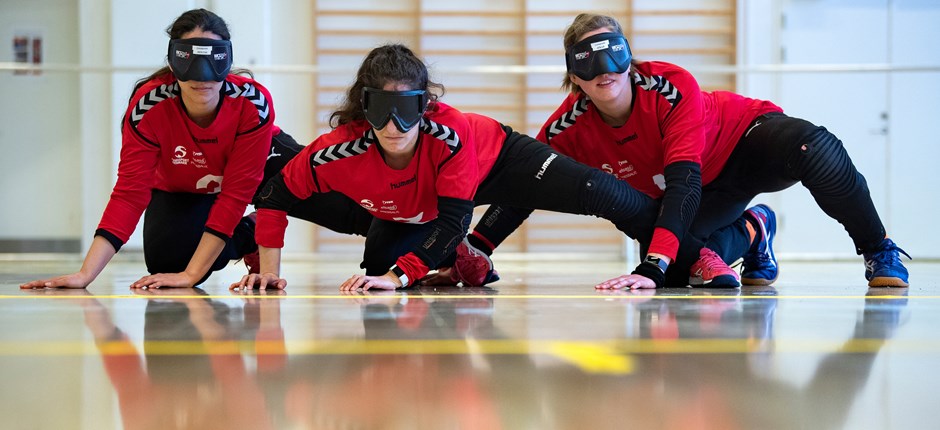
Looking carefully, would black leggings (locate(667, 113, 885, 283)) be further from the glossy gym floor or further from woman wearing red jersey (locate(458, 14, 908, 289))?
the glossy gym floor

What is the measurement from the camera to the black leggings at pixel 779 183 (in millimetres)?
2568

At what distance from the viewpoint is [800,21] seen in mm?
6754

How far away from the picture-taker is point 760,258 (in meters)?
3.02

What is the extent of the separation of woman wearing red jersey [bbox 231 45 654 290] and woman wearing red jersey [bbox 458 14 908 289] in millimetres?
163

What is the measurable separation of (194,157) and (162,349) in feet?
4.96

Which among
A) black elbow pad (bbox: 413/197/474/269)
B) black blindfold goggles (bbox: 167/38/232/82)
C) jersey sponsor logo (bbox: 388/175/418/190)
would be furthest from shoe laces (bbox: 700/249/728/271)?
black blindfold goggles (bbox: 167/38/232/82)

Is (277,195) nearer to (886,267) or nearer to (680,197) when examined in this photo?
(680,197)

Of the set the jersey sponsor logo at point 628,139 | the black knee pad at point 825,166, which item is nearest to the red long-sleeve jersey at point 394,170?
the jersey sponsor logo at point 628,139

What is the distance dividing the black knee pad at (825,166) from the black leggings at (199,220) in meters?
1.35

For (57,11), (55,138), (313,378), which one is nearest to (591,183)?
(313,378)

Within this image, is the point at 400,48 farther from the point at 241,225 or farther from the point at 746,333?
the point at 746,333

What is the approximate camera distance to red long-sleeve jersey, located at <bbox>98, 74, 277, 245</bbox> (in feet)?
8.59

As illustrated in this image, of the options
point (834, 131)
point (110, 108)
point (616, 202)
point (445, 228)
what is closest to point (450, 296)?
point (445, 228)

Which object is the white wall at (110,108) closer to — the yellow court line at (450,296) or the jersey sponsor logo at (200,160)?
the jersey sponsor logo at (200,160)
